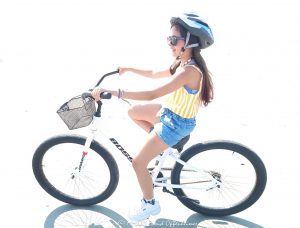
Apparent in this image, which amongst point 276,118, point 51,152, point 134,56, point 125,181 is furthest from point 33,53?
point 276,118

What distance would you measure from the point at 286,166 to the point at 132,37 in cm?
473

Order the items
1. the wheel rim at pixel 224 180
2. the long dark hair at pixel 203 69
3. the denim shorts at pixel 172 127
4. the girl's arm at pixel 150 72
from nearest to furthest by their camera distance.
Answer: the long dark hair at pixel 203 69
the denim shorts at pixel 172 127
the girl's arm at pixel 150 72
the wheel rim at pixel 224 180

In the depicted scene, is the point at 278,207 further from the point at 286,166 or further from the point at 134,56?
the point at 134,56

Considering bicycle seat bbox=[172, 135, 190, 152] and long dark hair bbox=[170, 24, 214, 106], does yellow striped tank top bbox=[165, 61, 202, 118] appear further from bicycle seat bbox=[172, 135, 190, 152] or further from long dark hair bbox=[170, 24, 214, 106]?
bicycle seat bbox=[172, 135, 190, 152]

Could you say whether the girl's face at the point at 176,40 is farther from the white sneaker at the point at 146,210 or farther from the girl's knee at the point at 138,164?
the white sneaker at the point at 146,210

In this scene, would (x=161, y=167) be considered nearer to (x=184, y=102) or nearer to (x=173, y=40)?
(x=184, y=102)

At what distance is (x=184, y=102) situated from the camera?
11.5 ft

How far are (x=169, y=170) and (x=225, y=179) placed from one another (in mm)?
725

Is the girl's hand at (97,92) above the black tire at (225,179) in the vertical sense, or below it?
above

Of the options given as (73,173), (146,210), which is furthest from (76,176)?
(146,210)

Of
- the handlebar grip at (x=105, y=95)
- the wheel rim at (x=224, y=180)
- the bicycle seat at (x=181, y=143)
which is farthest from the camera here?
the wheel rim at (x=224, y=180)

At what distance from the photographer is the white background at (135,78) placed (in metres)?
4.41

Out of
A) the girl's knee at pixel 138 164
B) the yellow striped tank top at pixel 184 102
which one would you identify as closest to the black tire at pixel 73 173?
the girl's knee at pixel 138 164

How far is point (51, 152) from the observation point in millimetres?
4781
